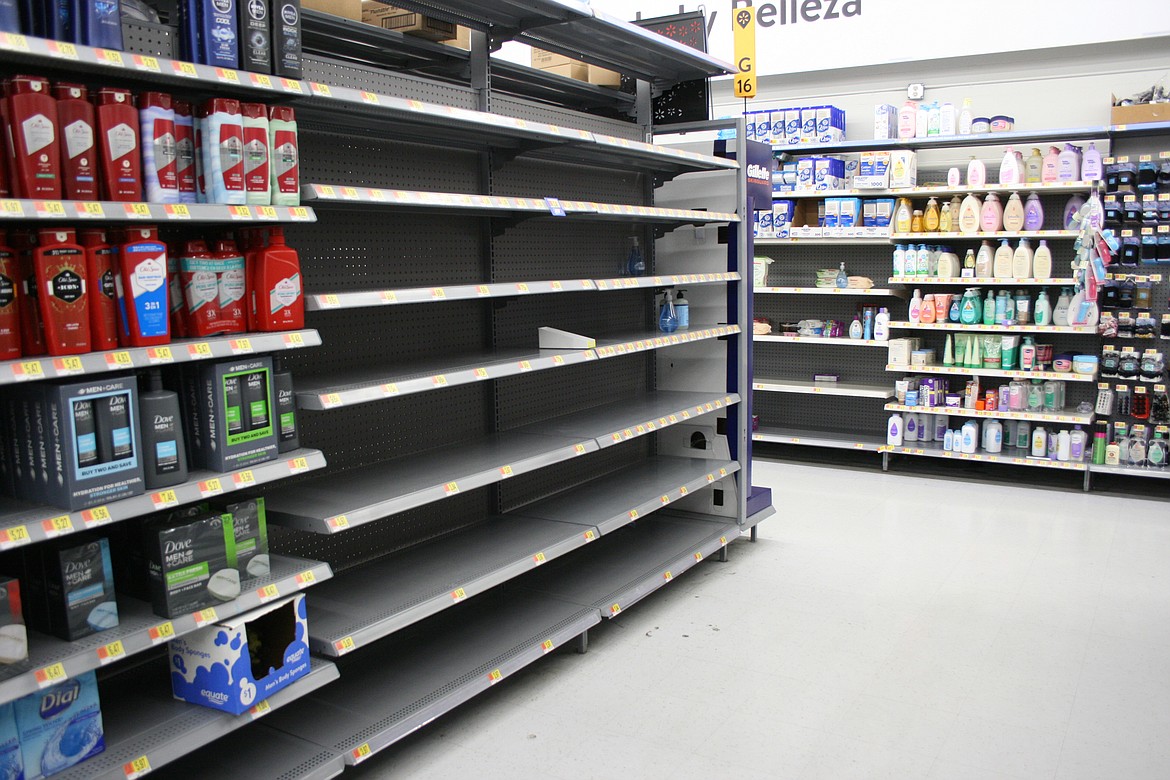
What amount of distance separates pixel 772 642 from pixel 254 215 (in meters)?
2.63

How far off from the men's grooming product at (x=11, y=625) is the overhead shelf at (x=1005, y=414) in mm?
5900

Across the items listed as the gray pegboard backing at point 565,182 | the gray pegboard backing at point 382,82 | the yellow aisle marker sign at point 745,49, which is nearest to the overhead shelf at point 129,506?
the gray pegboard backing at point 382,82

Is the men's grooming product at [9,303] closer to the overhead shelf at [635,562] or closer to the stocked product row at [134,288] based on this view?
the stocked product row at [134,288]

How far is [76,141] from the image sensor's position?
6.47ft

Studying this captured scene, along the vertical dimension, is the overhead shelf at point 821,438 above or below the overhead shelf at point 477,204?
below

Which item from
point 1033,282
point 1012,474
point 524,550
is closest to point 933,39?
point 1033,282

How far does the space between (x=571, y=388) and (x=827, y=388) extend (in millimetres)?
3146

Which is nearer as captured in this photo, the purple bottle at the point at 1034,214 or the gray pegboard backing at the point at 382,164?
the gray pegboard backing at the point at 382,164

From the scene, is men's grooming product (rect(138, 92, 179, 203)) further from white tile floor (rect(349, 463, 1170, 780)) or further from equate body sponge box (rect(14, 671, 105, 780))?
white tile floor (rect(349, 463, 1170, 780))

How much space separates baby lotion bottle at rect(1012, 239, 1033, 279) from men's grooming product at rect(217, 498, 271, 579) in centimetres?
546

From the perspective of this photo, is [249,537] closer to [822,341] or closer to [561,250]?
[561,250]

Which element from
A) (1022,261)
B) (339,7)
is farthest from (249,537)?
(1022,261)

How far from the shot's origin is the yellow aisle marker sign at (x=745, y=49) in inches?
212

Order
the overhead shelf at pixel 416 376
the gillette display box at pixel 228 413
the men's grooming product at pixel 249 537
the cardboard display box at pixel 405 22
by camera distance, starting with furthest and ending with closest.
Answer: the cardboard display box at pixel 405 22, the overhead shelf at pixel 416 376, the men's grooming product at pixel 249 537, the gillette display box at pixel 228 413
